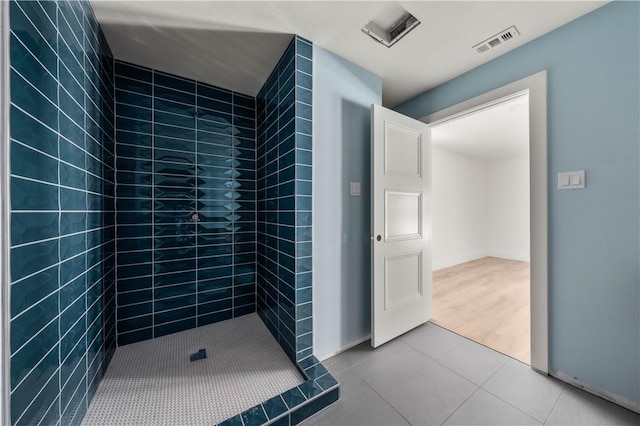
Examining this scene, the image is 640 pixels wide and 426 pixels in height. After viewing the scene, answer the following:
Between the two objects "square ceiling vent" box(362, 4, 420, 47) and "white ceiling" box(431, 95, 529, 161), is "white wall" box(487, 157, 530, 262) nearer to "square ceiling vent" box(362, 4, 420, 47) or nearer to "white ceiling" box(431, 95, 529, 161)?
"white ceiling" box(431, 95, 529, 161)

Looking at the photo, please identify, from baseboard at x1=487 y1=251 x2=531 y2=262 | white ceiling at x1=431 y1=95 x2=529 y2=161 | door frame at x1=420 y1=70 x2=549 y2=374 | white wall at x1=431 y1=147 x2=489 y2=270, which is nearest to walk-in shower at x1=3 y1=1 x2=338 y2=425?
door frame at x1=420 y1=70 x2=549 y2=374

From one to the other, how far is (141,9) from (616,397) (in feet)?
11.4

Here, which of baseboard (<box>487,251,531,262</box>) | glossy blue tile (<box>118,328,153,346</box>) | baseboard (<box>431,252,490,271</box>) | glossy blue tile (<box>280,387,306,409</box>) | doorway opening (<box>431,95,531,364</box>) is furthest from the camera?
baseboard (<box>487,251,531,262</box>)

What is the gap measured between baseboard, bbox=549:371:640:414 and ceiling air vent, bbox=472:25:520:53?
7.39 feet

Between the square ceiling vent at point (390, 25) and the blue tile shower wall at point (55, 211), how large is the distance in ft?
5.24

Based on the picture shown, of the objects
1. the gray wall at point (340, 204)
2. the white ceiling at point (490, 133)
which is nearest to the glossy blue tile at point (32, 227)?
the gray wall at point (340, 204)

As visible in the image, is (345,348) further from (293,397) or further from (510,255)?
(510,255)

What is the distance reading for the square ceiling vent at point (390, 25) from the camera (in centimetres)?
143

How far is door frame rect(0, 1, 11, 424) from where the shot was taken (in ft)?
2.06

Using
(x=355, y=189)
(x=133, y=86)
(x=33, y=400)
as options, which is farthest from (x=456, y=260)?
(x=133, y=86)

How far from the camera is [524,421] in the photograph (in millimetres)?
1156

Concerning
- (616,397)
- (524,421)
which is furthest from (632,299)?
(524,421)

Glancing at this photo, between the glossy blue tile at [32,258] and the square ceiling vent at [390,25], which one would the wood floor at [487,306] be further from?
the glossy blue tile at [32,258]

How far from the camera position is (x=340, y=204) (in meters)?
1.74
